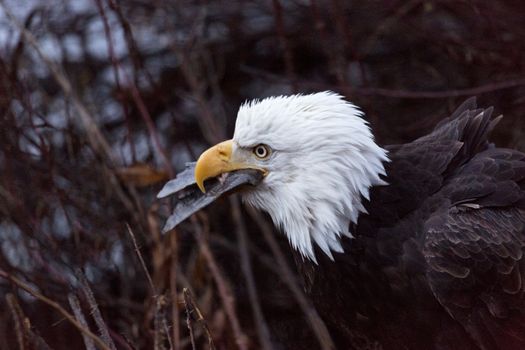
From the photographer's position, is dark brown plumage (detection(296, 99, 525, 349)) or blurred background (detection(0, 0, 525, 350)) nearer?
dark brown plumage (detection(296, 99, 525, 349))

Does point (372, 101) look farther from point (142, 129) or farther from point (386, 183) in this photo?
point (386, 183)

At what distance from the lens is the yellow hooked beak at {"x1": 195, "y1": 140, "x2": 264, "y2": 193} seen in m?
3.44

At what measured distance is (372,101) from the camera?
575 centimetres

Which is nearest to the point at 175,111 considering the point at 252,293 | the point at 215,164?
the point at 252,293

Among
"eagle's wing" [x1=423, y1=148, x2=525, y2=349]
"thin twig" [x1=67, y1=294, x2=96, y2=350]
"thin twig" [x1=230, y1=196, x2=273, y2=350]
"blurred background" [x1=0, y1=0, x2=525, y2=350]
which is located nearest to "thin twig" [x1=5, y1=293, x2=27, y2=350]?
"thin twig" [x1=67, y1=294, x2=96, y2=350]

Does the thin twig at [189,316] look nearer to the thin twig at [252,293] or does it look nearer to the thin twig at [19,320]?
the thin twig at [19,320]

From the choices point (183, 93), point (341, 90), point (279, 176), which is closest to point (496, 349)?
point (279, 176)

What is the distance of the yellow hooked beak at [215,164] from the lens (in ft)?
11.3

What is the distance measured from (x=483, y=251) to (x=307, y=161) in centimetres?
69

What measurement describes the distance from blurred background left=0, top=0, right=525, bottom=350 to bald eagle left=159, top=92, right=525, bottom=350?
0.39 m

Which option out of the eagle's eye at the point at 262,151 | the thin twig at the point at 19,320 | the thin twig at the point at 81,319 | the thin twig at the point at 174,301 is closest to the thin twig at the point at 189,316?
the thin twig at the point at 174,301

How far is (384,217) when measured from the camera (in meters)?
3.52

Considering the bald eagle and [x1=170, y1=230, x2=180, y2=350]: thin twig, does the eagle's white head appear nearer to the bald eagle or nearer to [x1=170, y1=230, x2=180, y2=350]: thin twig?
the bald eagle

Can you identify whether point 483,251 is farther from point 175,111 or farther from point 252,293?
point 175,111
